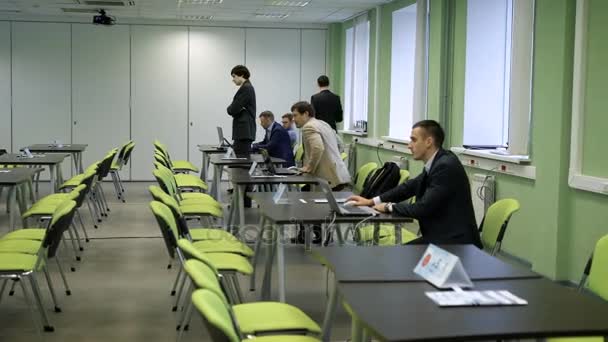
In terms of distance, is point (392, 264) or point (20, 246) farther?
point (20, 246)

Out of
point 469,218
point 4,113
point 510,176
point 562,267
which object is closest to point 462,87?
point 510,176

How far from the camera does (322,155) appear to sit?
700cm

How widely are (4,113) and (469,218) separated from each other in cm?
1090

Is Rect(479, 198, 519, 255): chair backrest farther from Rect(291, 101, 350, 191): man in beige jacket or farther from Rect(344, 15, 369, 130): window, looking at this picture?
Rect(344, 15, 369, 130): window

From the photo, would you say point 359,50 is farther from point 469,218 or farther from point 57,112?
point 469,218

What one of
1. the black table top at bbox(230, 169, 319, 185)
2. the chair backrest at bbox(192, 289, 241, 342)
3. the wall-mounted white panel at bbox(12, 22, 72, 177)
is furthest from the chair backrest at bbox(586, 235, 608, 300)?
the wall-mounted white panel at bbox(12, 22, 72, 177)

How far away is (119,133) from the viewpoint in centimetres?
1356

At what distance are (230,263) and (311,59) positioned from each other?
10.0m

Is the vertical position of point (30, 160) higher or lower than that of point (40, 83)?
lower

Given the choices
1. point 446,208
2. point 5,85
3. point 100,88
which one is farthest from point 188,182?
point 5,85

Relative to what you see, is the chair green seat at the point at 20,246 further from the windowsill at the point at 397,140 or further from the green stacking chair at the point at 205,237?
the windowsill at the point at 397,140

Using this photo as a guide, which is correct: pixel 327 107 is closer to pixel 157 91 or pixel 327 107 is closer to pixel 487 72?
pixel 487 72

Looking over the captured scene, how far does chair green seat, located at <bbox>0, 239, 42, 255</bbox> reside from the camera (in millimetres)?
4848

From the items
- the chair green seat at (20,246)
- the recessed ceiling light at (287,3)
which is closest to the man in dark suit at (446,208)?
the chair green seat at (20,246)
